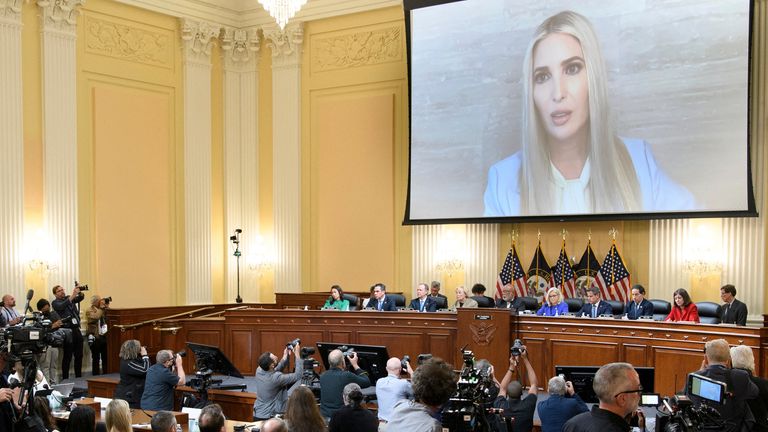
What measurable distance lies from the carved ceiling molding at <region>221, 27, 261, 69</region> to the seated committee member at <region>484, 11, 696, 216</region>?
5890mm

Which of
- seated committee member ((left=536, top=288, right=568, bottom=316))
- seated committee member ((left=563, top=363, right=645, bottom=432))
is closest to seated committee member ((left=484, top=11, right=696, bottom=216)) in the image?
seated committee member ((left=536, top=288, right=568, bottom=316))

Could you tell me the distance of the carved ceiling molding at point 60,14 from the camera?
1481 centimetres

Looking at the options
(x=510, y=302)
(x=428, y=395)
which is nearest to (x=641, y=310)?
(x=510, y=302)

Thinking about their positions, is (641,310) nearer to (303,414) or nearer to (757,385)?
(757,385)

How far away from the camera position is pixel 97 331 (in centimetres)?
1423

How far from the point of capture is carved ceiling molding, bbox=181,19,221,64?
17.2 meters

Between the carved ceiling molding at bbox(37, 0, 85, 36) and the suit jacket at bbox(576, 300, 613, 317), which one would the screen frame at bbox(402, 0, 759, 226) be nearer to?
the suit jacket at bbox(576, 300, 613, 317)

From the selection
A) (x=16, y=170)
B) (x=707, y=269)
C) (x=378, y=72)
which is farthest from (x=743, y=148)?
(x=16, y=170)

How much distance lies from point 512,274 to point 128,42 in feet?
26.8

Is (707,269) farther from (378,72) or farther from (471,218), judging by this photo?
(378,72)

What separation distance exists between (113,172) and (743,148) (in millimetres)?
10615

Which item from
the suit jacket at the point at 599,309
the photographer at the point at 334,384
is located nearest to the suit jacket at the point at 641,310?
the suit jacket at the point at 599,309

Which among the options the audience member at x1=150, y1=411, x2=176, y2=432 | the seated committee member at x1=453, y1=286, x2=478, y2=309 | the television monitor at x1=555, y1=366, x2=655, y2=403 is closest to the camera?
the audience member at x1=150, y1=411, x2=176, y2=432

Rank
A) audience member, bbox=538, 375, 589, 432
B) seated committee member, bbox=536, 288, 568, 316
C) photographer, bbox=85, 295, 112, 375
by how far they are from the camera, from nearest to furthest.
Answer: audience member, bbox=538, 375, 589, 432
seated committee member, bbox=536, 288, 568, 316
photographer, bbox=85, 295, 112, 375
